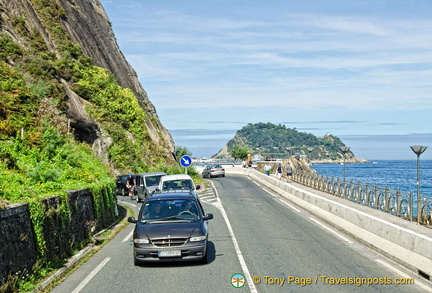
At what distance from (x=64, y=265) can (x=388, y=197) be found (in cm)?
1381

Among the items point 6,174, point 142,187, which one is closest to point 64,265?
point 6,174

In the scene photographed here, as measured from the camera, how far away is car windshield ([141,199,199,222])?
11.6m

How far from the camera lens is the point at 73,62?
42.9 metres

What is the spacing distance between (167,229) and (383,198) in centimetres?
1258

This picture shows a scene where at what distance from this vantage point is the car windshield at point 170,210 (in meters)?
11.6

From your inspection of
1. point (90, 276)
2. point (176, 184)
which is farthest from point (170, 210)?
point (176, 184)

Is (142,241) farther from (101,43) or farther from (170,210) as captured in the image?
(101,43)

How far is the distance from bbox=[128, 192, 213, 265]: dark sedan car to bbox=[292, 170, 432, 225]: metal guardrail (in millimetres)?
8682

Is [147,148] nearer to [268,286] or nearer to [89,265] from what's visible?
[89,265]

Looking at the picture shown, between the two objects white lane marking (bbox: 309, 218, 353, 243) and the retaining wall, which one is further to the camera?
white lane marking (bbox: 309, 218, 353, 243)

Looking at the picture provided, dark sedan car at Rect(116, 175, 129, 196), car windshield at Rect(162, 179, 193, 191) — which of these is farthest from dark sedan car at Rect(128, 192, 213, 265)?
dark sedan car at Rect(116, 175, 129, 196)

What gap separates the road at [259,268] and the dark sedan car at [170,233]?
13.6 inches

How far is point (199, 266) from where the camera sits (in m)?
10.8

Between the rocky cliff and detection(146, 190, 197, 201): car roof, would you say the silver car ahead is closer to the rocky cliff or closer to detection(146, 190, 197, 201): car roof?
the rocky cliff
